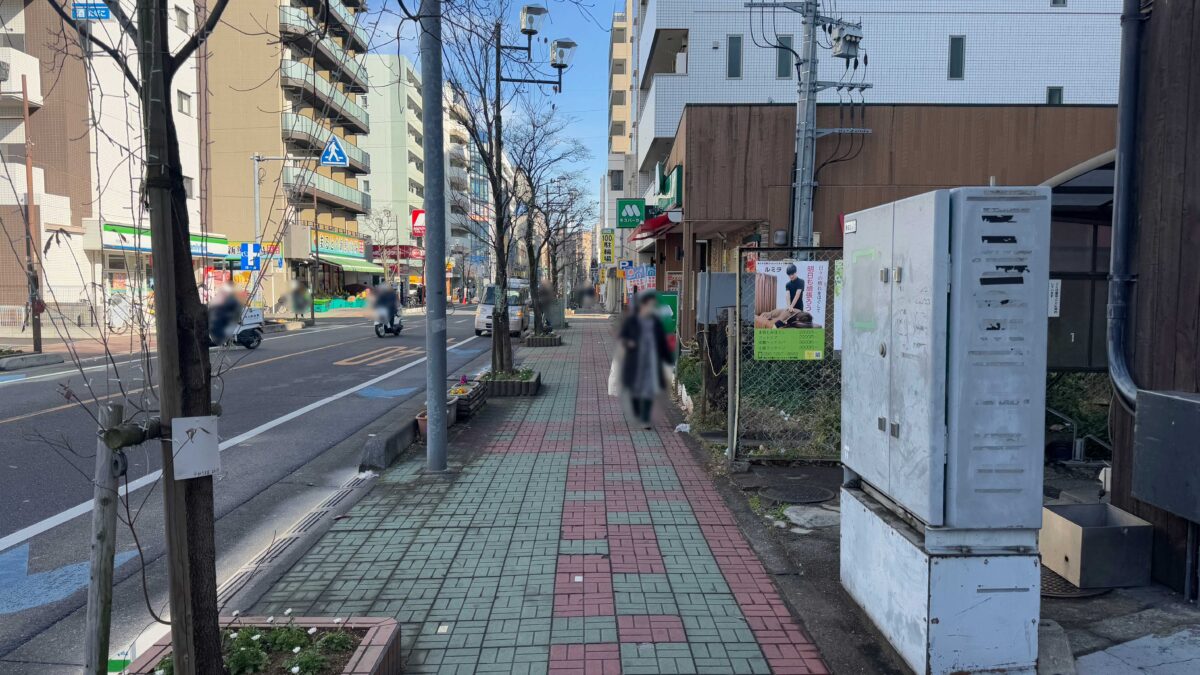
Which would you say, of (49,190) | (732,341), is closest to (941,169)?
(732,341)

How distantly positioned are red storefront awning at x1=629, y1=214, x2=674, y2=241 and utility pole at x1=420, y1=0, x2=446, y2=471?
2.98m

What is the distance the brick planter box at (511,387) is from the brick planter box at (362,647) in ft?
29.0

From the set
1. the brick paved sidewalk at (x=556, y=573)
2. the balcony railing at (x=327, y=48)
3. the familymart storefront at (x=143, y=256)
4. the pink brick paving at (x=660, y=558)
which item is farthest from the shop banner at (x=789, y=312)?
the familymart storefront at (x=143, y=256)

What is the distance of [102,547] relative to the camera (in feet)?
9.98

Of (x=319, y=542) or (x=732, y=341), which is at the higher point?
(x=732, y=341)

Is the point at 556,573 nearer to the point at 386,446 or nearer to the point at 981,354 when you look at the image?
the point at 981,354

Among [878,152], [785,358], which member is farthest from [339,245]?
[878,152]

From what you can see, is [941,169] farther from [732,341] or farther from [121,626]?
[121,626]

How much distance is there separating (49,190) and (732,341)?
3125 centimetres

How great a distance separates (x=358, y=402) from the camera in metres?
13.9

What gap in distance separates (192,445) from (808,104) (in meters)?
10.8

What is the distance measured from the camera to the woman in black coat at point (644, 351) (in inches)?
38.6

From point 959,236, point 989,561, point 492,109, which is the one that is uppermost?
point 492,109

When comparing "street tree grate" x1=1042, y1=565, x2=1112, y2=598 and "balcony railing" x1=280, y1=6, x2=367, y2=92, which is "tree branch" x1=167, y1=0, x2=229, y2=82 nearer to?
"balcony railing" x1=280, y1=6, x2=367, y2=92
